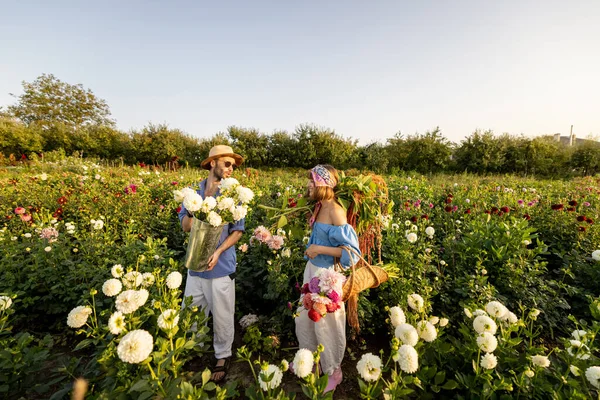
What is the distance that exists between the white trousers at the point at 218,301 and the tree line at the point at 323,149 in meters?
16.3

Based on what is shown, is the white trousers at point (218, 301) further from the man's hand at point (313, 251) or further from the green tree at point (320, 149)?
the green tree at point (320, 149)

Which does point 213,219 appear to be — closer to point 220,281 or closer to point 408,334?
point 220,281

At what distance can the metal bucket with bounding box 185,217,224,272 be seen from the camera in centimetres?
183

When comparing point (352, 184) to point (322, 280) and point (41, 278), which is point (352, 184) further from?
point (41, 278)

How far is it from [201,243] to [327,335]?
1.19 meters

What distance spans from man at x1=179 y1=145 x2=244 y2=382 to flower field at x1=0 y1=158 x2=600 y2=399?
0.72 feet

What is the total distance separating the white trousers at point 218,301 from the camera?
225 cm

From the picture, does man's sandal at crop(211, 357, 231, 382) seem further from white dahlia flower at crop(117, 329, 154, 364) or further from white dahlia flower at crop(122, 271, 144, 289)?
white dahlia flower at crop(117, 329, 154, 364)

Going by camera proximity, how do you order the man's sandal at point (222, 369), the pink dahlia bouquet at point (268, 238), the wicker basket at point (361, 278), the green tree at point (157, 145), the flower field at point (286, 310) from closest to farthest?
the flower field at point (286, 310)
the wicker basket at point (361, 278)
the man's sandal at point (222, 369)
the pink dahlia bouquet at point (268, 238)
the green tree at point (157, 145)

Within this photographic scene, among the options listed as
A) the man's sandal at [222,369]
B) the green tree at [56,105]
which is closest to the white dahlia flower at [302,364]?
the man's sandal at [222,369]

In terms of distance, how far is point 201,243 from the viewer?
1896mm

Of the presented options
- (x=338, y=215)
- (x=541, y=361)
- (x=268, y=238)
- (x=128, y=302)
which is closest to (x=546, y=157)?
(x=541, y=361)

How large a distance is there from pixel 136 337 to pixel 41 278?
2736 millimetres

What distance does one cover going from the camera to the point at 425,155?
1825 cm
